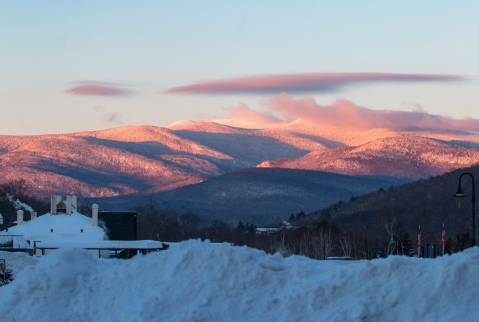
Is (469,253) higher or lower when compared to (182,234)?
higher

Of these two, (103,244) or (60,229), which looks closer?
(103,244)

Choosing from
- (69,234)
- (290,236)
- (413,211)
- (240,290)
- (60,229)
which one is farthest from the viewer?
(413,211)

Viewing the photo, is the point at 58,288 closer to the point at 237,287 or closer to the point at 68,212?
the point at 237,287

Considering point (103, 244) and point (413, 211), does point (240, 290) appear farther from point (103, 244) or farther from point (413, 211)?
point (413, 211)

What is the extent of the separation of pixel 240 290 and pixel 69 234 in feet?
173

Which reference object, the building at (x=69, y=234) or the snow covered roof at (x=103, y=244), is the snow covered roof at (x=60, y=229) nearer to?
the building at (x=69, y=234)

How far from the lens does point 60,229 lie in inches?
2562

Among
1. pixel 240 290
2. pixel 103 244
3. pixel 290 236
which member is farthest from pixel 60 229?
pixel 240 290

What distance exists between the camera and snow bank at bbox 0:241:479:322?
44.8 feet

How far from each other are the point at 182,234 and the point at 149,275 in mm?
102682

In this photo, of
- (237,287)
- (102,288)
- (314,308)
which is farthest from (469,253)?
(102,288)

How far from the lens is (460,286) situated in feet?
45.1

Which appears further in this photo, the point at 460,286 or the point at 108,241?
the point at 108,241

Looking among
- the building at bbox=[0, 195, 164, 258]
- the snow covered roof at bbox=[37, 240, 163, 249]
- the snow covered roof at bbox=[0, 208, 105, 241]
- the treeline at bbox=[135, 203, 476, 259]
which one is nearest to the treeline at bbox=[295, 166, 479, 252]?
the treeline at bbox=[135, 203, 476, 259]
